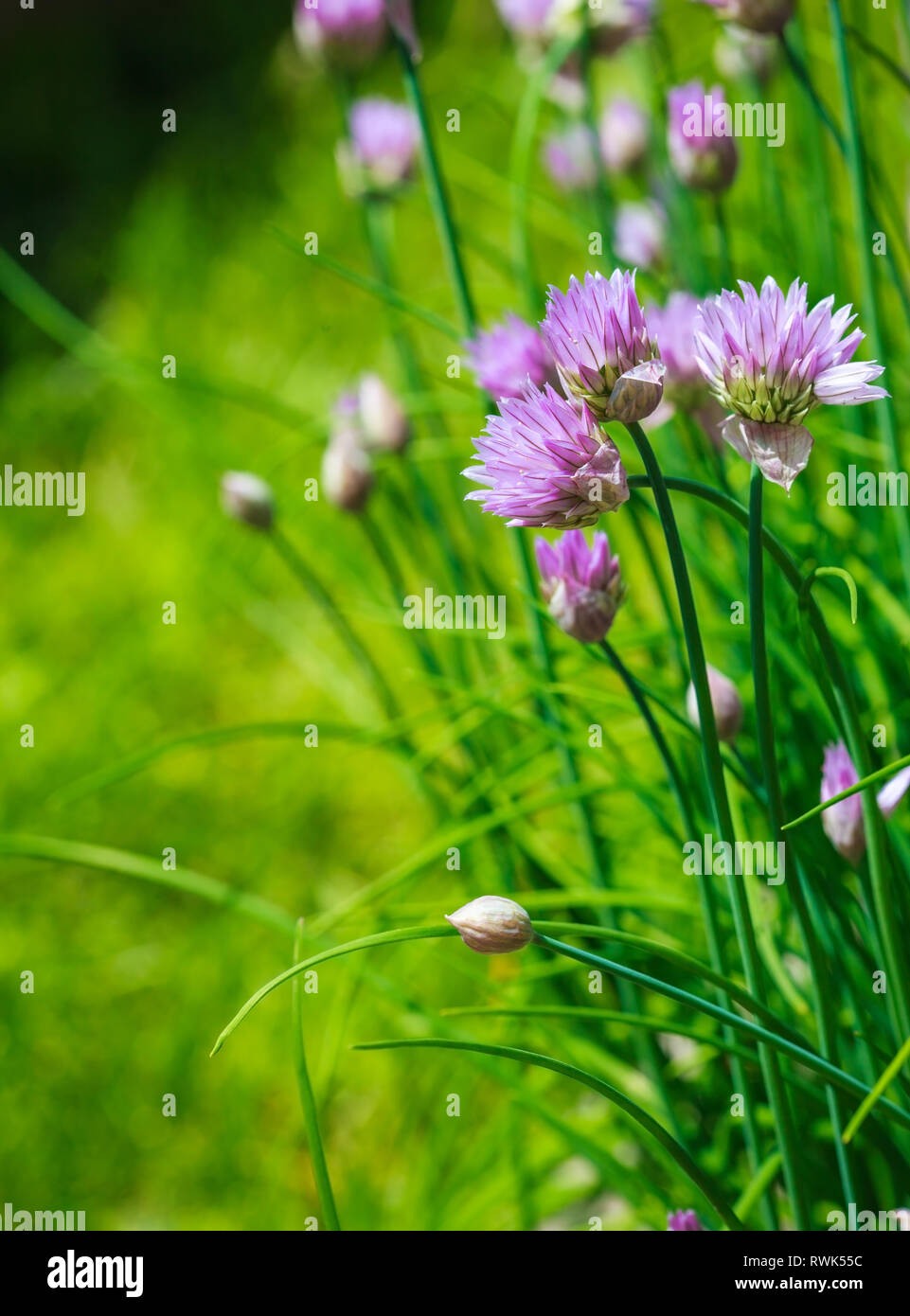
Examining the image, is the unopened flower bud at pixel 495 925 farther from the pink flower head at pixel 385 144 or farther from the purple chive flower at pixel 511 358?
the pink flower head at pixel 385 144

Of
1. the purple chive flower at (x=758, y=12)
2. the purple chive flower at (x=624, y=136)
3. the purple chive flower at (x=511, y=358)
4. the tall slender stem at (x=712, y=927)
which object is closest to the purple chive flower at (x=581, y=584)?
the tall slender stem at (x=712, y=927)

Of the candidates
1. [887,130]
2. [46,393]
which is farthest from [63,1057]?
[887,130]

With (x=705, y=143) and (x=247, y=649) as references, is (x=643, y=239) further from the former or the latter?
(x=247, y=649)

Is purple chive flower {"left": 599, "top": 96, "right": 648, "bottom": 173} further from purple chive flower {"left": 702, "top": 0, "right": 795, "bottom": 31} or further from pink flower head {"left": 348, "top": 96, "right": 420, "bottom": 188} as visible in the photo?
purple chive flower {"left": 702, "top": 0, "right": 795, "bottom": 31}

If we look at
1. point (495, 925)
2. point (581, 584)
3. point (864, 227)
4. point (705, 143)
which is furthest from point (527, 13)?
point (495, 925)

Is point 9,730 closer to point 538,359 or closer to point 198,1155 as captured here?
point 198,1155

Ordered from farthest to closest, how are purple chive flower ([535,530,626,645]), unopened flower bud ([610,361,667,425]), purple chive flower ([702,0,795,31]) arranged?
purple chive flower ([702,0,795,31]) < purple chive flower ([535,530,626,645]) < unopened flower bud ([610,361,667,425])

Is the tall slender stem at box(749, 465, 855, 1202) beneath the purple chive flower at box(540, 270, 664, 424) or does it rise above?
beneath

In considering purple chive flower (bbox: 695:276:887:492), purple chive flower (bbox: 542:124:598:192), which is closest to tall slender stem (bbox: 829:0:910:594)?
purple chive flower (bbox: 695:276:887:492)
